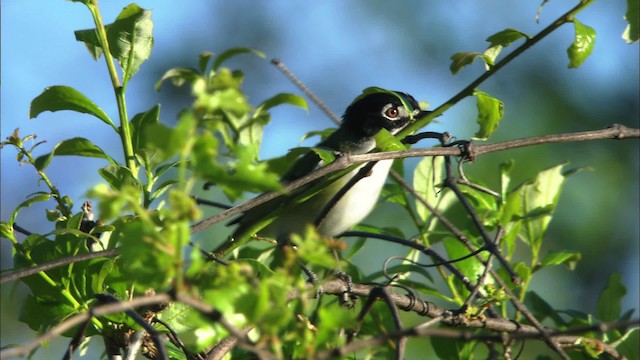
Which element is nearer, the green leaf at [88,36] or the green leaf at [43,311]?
the green leaf at [43,311]

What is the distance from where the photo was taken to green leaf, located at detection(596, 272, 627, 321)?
7.63 ft

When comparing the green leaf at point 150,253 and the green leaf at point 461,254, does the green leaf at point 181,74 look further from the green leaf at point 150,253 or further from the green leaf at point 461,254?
the green leaf at point 150,253

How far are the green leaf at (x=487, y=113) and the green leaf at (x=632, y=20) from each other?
29cm

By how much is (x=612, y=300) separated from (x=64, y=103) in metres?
1.49

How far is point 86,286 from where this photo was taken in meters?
1.79

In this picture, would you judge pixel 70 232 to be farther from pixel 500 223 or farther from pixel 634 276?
pixel 634 276

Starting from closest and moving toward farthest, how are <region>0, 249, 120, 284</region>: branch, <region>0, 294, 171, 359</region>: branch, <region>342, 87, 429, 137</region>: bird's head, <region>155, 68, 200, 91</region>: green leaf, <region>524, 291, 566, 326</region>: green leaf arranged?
<region>0, 294, 171, 359</region>: branch < <region>0, 249, 120, 284</region>: branch < <region>524, 291, 566, 326</region>: green leaf < <region>155, 68, 200, 91</region>: green leaf < <region>342, 87, 429, 137</region>: bird's head

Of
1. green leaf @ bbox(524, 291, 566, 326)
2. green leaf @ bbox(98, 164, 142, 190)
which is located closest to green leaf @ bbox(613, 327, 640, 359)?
green leaf @ bbox(524, 291, 566, 326)

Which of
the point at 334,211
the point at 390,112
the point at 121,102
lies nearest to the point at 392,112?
the point at 390,112

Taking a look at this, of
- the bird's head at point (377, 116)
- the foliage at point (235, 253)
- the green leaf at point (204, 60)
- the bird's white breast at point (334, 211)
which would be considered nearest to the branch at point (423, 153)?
the foliage at point (235, 253)

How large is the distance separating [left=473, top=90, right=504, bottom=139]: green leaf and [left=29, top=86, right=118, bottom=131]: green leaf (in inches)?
32.6

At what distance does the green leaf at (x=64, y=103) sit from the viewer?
197cm

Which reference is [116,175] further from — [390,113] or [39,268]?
[390,113]

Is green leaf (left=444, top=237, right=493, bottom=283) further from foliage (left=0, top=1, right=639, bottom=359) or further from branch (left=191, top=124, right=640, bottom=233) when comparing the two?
branch (left=191, top=124, right=640, bottom=233)
